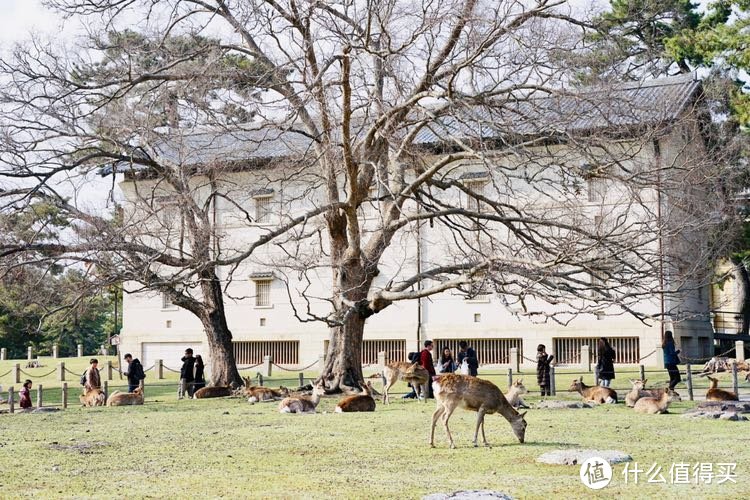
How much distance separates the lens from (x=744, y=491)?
445 inches

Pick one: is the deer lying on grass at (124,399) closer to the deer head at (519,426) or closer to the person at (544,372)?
the person at (544,372)

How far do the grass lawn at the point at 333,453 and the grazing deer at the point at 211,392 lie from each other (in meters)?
6.50

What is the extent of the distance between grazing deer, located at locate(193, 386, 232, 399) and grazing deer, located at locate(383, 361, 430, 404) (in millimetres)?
5483

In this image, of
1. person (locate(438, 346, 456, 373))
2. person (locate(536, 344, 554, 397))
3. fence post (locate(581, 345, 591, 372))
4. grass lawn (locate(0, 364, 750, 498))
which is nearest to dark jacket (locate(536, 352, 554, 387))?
person (locate(536, 344, 554, 397))

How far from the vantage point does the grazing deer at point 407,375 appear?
26.0 m

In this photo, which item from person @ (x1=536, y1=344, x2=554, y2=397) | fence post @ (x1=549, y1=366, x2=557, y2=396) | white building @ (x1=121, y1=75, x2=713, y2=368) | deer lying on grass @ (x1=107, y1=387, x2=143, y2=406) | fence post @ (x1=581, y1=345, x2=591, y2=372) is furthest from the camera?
white building @ (x1=121, y1=75, x2=713, y2=368)

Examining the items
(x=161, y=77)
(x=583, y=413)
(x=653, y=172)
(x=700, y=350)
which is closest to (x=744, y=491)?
(x=583, y=413)

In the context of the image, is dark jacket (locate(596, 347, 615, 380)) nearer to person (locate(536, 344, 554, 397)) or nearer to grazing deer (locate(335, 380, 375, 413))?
person (locate(536, 344, 554, 397))

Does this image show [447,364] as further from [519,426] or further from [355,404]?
[519,426]

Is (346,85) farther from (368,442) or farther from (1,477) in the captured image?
(1,477)

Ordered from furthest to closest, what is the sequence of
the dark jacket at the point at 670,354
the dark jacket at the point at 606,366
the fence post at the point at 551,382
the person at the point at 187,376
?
the person at the point at 187,376, the dark jacket at the point at 606,366, the dark jacket at the point at 670,354, the fence post at the point at 551,382

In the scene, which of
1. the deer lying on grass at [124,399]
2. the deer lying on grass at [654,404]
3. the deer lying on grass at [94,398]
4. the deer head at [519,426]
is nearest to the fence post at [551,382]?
the deer lying on grass at [654,404]

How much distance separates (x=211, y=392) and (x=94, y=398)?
3.41 meters

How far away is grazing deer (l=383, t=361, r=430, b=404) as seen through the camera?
26016mm
